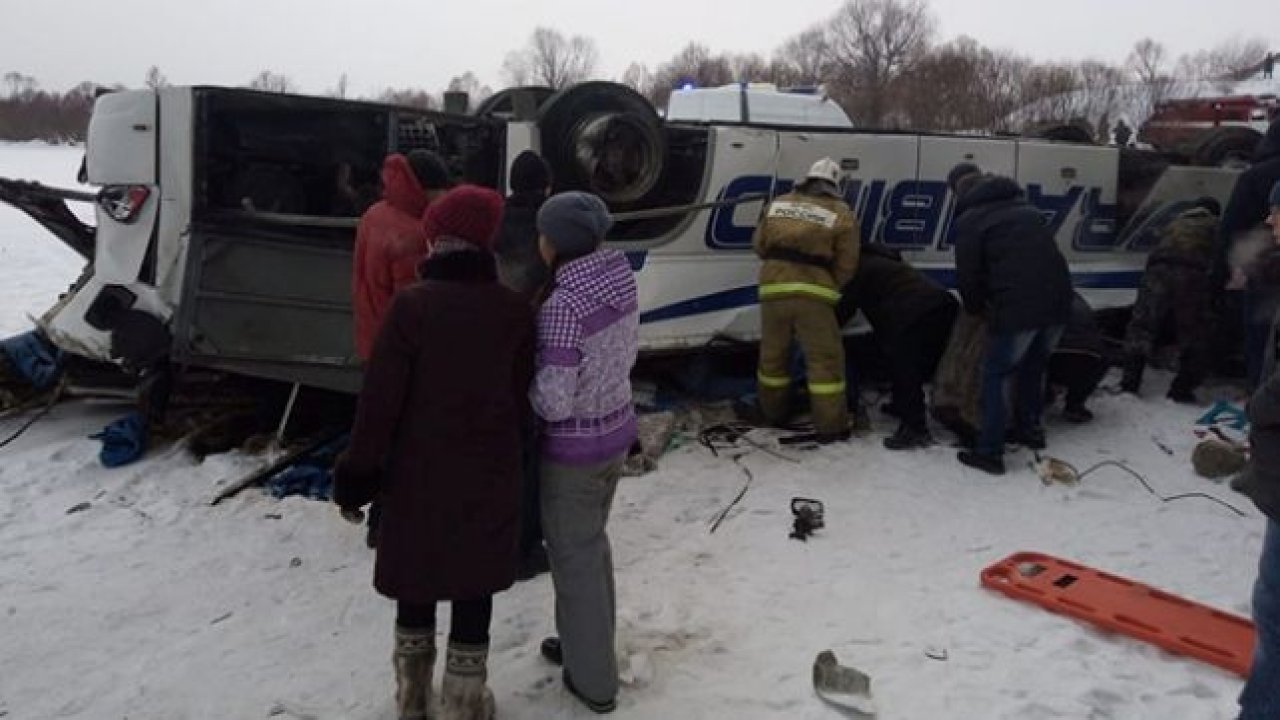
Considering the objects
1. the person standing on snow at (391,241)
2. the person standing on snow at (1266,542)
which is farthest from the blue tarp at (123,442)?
the person standing on snow at (1266,542)

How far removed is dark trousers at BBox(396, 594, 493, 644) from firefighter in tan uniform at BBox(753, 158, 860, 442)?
3.08 meters

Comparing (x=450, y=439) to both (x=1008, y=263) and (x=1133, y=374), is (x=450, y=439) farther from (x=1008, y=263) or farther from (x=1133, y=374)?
(x=1133, y=374)

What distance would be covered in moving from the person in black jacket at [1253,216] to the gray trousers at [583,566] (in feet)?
13.8

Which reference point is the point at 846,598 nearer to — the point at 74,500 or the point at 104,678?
the point at 104,678

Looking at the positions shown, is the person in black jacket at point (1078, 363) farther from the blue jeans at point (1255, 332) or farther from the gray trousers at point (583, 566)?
the gray trousers at point (583, 566)

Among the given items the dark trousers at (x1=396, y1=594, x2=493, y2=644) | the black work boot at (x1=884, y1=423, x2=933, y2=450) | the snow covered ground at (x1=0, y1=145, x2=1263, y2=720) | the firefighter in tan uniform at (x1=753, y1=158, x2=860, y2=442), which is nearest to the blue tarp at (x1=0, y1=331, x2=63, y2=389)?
the snow covered ground at (x1=0, y1=145, x2=1263, y2=720)

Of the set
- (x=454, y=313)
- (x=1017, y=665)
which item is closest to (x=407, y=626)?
(x=454, y=313)

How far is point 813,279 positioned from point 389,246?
8.15 feet

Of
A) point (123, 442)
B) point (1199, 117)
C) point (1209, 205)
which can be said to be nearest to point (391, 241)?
point (123, 442)

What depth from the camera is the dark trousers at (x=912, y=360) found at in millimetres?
5543

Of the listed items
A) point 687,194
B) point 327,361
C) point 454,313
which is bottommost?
point 327,361

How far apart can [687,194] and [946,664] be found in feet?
11.5

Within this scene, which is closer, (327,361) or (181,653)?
(181,653)

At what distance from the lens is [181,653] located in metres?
3.39
